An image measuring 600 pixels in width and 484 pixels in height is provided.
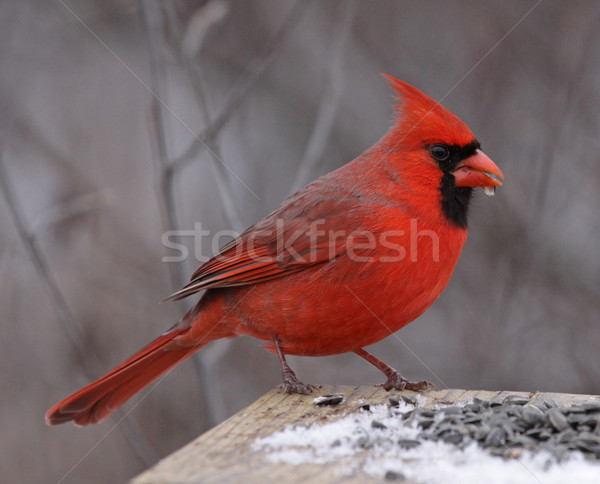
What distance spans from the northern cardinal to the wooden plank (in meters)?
0.19

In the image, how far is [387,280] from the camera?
3.02m

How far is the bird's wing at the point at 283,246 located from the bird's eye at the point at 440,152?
40 centimetres

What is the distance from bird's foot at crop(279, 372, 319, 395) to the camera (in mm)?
3037

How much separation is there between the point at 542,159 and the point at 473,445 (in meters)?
3.12

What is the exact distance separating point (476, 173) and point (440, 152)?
17 cm

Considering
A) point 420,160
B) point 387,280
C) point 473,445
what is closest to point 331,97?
point 420,160

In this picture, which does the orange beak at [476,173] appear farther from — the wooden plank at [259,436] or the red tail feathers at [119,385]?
the red tail feathers at [119,385]

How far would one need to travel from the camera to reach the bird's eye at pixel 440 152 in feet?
11.1

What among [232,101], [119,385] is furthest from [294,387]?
[232,101]

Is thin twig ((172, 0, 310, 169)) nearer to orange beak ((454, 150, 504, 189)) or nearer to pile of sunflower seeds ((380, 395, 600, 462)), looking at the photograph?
orange beak ((454, 150, 504, 189))

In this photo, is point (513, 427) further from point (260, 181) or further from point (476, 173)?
point (260, 181)

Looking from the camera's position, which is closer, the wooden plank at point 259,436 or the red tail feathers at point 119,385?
the wooden plank at point 259,436

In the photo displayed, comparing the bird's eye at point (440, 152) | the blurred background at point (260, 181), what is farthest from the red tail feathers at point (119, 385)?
the bird's eye at point (440, 152)

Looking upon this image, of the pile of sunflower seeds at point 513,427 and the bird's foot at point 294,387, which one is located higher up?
the bird's foot at point 294,387
